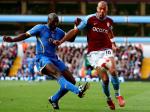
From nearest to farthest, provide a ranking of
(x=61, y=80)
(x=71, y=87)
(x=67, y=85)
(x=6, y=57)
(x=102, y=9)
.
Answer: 1. (x=71, y=87)
2. (x=67, y=85)
3. (x=61, y=80)
4. (x=102, y=9)
5. (x=6, y=57)

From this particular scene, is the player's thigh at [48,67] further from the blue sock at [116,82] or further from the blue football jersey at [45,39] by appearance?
the blue sock at [116,82]

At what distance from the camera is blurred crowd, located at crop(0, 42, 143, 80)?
31.5 metres

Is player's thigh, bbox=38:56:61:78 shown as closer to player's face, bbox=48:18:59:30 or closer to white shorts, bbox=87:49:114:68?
player's face, bbox=48:18:59:30

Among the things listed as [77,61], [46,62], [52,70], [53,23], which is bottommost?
[77,61]

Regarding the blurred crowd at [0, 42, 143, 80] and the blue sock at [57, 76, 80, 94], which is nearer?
the blue sock at [57, 76, 80, 94]

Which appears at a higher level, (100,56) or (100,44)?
(100,44)

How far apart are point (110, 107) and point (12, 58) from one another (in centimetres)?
2239

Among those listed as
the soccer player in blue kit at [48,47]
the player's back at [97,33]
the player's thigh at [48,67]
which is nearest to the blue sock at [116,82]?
the player's back at [97,33]

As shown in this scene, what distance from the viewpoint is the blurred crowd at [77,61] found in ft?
103

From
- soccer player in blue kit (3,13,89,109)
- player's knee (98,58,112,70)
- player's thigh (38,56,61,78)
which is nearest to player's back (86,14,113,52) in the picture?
player's knee (98,58,112,70)

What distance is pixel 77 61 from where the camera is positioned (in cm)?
3284

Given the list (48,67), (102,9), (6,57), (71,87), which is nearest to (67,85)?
(71,87)

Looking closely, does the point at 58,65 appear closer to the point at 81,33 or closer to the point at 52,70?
the point at 52,70

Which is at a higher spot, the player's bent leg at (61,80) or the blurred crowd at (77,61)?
the player's bent leg at (61,80)
